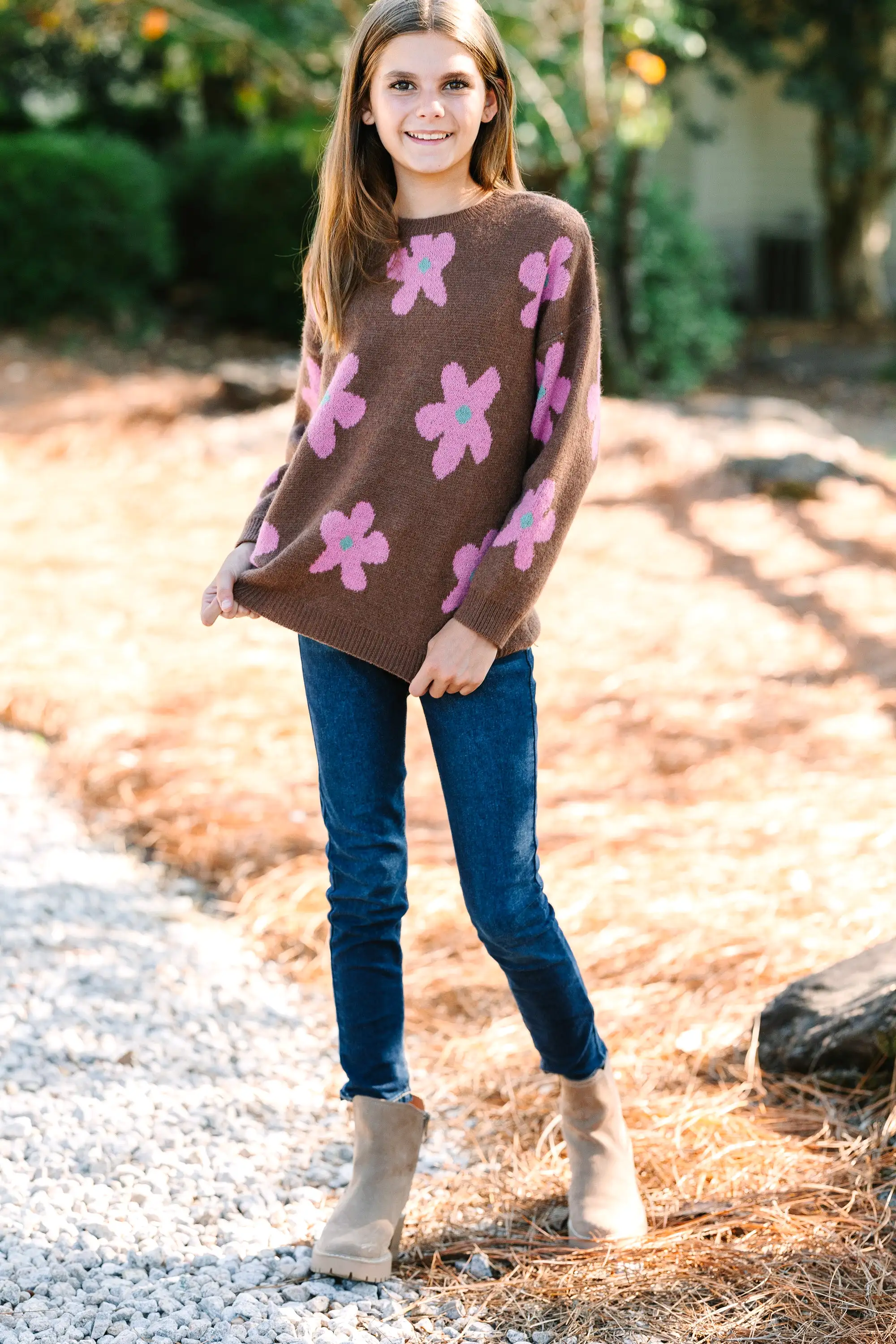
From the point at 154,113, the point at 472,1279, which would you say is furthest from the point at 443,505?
the point at 154,113

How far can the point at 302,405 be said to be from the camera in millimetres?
1878

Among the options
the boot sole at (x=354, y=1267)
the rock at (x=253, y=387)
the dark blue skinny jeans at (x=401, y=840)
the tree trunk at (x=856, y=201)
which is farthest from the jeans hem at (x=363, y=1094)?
the tree trunk at (x=856, y=201)

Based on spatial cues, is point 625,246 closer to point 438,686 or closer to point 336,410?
point 336,410

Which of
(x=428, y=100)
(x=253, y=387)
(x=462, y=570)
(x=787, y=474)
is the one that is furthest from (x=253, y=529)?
(x=253, y=387)

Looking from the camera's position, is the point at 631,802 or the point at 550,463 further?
the point at 631,802

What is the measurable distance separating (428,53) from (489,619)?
0.66 metres

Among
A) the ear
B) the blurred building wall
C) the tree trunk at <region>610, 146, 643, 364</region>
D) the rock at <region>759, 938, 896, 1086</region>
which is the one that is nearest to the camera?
the ear

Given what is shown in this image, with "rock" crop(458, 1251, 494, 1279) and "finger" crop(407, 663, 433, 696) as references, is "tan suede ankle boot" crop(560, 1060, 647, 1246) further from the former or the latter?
"finger" crop(407, 663, 433, 696)

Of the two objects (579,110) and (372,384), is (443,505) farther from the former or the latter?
(579,110)

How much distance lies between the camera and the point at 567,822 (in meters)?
3.29

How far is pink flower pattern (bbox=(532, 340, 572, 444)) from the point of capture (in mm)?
1642

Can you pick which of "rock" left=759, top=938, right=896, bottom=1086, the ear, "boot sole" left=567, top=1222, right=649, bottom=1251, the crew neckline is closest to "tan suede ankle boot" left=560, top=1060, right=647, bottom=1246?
"boot sole" left=567, top=1222, right=649, bottom=1251

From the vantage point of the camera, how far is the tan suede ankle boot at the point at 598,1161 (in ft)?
6.09

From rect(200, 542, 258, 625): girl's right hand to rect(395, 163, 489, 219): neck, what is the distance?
0.46 meters
